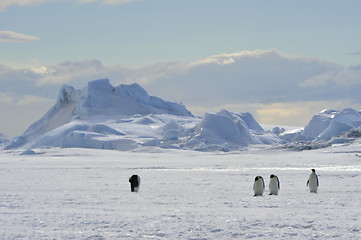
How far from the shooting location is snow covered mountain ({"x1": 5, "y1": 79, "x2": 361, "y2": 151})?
56.7m

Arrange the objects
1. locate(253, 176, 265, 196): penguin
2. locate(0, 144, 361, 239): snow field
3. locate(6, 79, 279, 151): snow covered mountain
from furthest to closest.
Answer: locate(6, 79, 279, 151): snow covered mountain → locate(253, 176, 265, 196): penguin → locate(0, 144, 361, 239): snow field

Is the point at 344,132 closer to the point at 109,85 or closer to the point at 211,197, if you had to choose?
the point at 109,85

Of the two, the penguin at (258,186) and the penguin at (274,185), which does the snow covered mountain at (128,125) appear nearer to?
the penguin at (274,185)

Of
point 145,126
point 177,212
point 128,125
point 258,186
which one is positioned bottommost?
point 177,212

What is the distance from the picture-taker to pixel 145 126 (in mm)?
68938

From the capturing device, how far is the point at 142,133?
2559 inches

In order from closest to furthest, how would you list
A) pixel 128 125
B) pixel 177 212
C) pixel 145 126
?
1. pixel 177 212
2. pixel 128 125
3. pixel 145 126

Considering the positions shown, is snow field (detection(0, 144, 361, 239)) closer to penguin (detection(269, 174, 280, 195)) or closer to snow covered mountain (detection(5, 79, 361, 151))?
penguin (detection(269, 174, 280, 195))

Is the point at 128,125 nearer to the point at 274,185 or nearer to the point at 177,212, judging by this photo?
the point at 274,185

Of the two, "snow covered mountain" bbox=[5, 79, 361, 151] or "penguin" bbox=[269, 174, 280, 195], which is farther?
"snow covered mountain" bbox=[5, 79, 361, 151]

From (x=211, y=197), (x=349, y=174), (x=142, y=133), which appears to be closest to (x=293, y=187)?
(x=211, y=197)

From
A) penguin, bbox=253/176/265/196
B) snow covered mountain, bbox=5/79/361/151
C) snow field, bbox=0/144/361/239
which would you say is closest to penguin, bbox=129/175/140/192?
snow field, bbox=0/144/361/239

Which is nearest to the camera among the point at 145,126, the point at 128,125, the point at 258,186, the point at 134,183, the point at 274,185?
the point at 258,186

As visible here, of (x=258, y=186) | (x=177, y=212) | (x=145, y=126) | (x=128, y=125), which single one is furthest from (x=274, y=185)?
(x=128, y=125)
